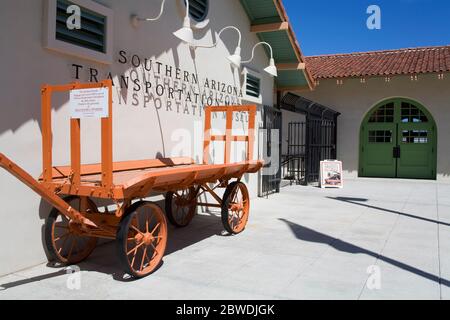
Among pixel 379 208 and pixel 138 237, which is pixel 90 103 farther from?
pixel 379 208

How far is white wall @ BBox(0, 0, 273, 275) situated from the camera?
3.98 metres

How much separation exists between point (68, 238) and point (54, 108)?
1.38 metres

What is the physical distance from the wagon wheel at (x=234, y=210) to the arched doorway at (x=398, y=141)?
372 inches

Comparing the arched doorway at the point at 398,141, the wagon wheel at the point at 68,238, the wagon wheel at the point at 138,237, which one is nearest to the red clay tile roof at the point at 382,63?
the arched doorway at the point at 398,141

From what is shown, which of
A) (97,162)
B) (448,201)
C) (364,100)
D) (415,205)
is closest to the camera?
(97,162)

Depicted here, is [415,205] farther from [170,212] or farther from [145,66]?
[145,66]

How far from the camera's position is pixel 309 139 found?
12555mm

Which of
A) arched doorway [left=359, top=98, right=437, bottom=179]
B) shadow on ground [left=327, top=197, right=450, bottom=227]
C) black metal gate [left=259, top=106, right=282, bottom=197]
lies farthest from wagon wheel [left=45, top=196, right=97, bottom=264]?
arched doorway [left=359, top=98, right=437, bottom=179]

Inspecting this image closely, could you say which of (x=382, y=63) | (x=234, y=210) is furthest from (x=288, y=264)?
(x=382, y=63)

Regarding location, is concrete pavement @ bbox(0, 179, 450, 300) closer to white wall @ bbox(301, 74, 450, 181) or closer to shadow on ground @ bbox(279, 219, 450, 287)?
shadow on ground @ bbox(279, 219, 450, 287)

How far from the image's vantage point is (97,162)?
4988mm

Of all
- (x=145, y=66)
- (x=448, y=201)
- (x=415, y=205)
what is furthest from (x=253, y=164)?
(x=448, y=201)

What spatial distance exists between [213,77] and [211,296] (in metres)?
4.75

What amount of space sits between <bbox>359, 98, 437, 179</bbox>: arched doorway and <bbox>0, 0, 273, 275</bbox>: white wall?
9.15 metres
